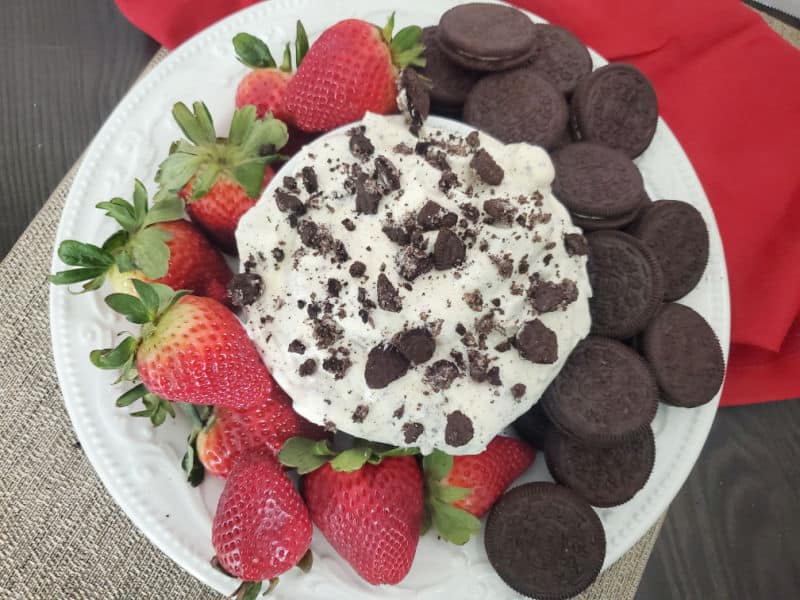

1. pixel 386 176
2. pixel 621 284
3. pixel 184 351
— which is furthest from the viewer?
pixel 621 284

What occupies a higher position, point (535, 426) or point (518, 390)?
point (518, 390)

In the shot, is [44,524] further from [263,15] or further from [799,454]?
[799,454]

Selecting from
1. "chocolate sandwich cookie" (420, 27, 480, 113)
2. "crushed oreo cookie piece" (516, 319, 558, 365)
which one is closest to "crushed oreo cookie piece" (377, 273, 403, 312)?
"crushed oreo cookie piece" (516, 319, 558, 365)

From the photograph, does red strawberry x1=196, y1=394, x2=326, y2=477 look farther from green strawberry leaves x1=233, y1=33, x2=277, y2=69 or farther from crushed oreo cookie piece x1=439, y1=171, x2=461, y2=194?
green strawberry leaves x1=233, y1=33, x2=277, y2=69

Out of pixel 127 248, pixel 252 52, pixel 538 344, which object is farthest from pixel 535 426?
pixel 252 52

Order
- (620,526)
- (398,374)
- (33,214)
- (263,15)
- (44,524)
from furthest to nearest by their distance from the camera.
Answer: (33,214)
(263,15)
(44,524)
(620,526)
(398,374)

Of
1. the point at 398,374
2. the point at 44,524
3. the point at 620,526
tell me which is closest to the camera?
the point at 398,374

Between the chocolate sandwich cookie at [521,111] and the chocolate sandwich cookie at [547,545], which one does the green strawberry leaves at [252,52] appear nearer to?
the chocolate sandwich cookie at [521,111]

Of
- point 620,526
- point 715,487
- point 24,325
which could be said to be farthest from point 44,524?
point 715,487

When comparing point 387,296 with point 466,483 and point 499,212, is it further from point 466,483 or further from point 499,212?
point 466,483
